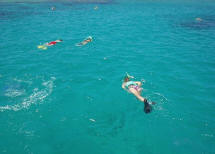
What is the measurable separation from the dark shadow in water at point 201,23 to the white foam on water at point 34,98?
2621 cm

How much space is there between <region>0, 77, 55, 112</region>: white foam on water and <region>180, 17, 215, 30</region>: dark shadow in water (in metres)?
26.2

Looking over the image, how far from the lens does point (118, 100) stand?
12.7m

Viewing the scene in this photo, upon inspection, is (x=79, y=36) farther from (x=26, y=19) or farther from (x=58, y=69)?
(x=26, y=19)

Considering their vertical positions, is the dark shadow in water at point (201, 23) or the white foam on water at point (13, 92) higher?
the dark shadow in water at point (201, 23)

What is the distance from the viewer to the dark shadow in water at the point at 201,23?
30047 mm

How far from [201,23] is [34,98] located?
3193cm

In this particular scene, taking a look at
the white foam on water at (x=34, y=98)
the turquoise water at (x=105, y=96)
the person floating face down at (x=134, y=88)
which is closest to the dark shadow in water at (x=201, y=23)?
the turquoise water at (x=105, y=96)

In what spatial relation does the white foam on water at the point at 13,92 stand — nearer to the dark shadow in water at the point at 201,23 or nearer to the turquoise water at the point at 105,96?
the turquoise water at the point at 105,96

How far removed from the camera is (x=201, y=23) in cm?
3238

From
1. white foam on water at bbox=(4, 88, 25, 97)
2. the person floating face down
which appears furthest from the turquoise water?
the person floating face down

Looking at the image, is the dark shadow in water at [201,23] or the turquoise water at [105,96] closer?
the turquoise water at [105,96]

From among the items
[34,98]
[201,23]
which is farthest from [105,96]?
[201,23]

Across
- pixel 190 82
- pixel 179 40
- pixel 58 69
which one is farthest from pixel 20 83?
pixel 179 40

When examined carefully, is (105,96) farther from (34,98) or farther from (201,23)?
(201,23)
